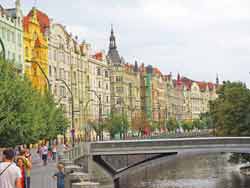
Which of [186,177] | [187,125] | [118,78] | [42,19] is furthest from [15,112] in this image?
[187,125]

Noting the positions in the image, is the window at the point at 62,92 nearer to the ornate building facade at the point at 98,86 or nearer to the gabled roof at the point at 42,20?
the gabled roof at the point at 42,20

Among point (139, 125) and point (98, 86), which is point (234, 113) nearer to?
point (98, 86)

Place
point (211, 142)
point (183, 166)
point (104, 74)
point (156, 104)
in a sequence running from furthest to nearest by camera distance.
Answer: point (156, 104), point (104, 74), point (183, 166), point (211, 142)

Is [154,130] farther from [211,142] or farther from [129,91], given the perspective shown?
[211,142]

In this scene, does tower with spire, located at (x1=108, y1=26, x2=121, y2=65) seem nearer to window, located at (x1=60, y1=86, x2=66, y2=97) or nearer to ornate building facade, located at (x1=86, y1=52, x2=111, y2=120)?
ornate building facade, located at (x1=86, y1=52, x2=111, y2=120)

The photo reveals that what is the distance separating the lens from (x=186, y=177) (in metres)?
66.6

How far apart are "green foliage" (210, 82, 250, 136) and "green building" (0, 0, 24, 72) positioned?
23438mm

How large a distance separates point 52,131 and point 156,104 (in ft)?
409

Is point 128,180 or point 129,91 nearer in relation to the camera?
point 128,180

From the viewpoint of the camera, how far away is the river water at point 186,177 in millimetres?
57469

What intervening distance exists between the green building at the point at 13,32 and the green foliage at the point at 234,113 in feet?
76.9

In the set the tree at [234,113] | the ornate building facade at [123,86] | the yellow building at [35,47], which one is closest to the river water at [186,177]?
the tree at [234,113]

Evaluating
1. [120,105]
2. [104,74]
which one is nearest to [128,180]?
[104,74]

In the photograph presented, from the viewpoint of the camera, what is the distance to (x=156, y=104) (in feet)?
593
